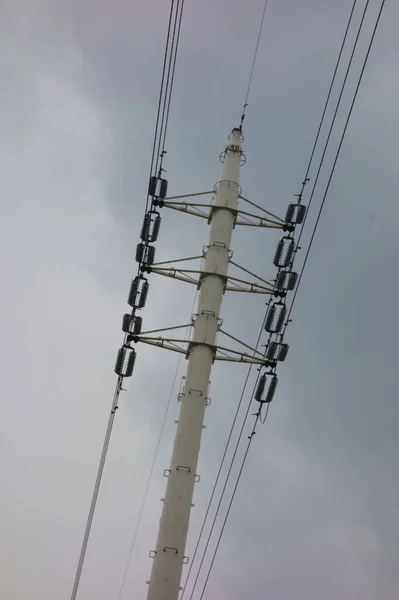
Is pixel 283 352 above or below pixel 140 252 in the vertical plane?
below

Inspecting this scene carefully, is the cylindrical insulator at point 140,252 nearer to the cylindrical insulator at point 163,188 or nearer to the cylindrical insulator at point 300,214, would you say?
the cylindrical insulator at point 163,188

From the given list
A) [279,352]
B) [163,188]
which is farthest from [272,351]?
[163,188]

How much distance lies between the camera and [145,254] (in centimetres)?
2195

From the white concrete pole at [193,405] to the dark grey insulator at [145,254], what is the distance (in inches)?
72.5

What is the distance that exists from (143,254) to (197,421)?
19.7ft

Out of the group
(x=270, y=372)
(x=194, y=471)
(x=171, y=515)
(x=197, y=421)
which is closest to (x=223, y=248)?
(x=270, y=372)

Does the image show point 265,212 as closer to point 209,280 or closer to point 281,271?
point 281,271

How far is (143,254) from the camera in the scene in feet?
72.1

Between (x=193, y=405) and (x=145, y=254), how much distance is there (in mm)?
5467

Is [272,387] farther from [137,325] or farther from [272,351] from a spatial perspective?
[137,325]

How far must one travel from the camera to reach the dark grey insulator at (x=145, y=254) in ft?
71.8

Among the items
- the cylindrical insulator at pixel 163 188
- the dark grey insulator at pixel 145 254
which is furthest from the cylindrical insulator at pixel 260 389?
the cylindrical insulator at pixel 163 188

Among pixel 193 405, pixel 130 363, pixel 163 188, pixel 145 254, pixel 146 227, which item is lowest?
pixel 193 405

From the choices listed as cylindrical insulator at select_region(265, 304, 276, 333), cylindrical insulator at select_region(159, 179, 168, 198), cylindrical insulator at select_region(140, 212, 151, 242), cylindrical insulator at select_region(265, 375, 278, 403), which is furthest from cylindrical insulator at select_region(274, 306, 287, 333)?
cylindrical insulator at select_region(159, 179, 168, 198)
